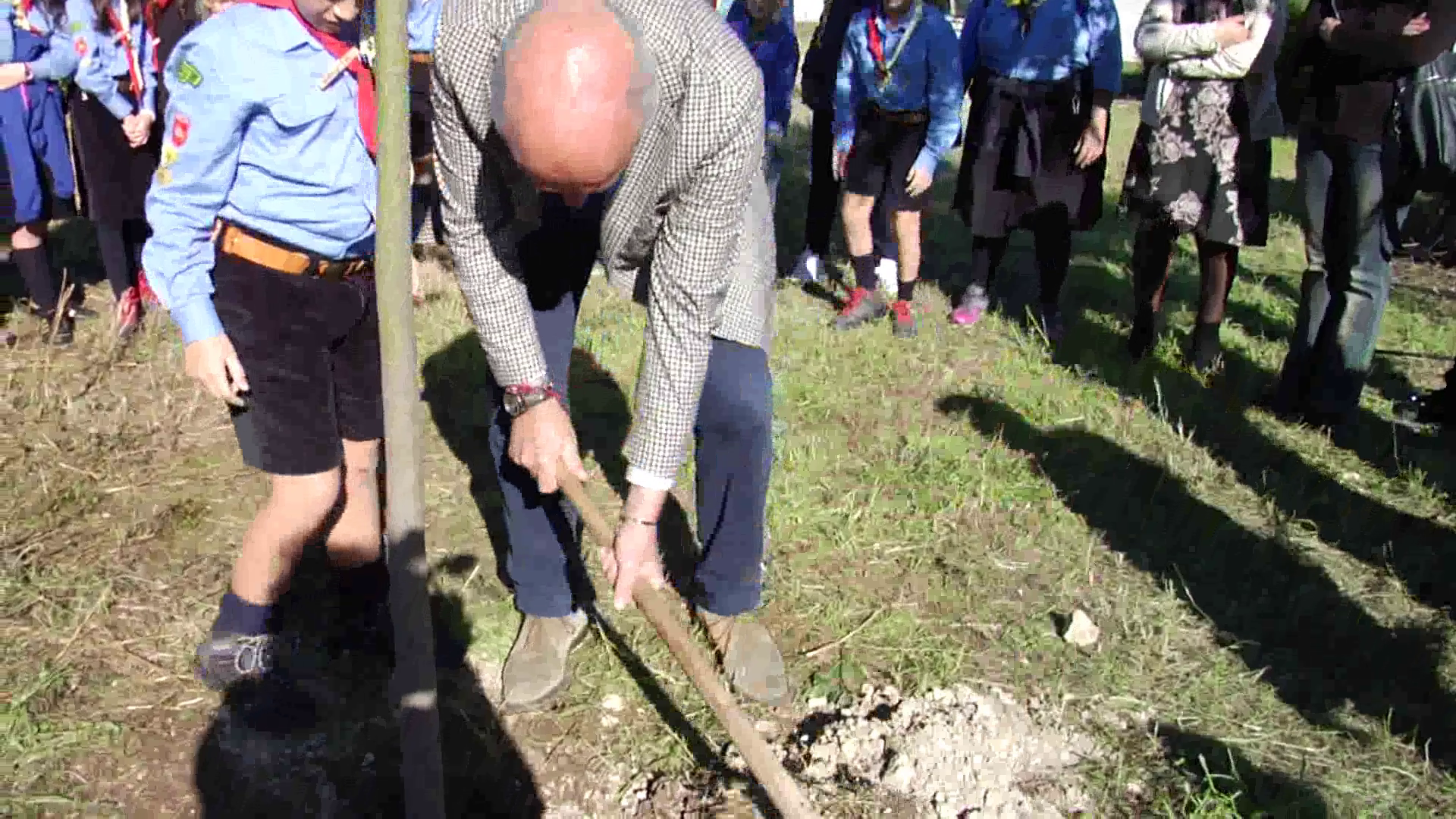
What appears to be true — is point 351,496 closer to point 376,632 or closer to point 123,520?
point 376,632

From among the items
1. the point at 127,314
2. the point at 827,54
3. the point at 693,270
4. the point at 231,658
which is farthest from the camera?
the point at 827,54

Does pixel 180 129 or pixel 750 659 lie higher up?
pixel 180 129

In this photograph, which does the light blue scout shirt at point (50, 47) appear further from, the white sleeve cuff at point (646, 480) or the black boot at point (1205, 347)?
the black boot at point (1205, 347)

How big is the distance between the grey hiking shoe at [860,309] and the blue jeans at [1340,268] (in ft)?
6.11

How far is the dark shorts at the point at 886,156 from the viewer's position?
16.9 feet

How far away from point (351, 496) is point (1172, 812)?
84.4 inches

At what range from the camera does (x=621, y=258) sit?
2.42 m

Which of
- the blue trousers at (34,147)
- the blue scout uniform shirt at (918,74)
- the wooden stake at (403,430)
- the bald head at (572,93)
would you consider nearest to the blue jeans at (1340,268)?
the blue scout uniform shirt at (918,74)

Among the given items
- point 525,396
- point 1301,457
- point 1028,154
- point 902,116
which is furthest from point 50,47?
point 1301,457

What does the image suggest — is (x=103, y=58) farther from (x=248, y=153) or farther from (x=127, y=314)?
(x=248, y=153)

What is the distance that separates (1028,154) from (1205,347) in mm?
1184

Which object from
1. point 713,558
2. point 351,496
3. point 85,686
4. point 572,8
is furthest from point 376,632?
point 572,8

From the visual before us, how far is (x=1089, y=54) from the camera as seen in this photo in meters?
4.93

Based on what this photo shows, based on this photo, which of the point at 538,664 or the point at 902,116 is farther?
the point at 902,116
